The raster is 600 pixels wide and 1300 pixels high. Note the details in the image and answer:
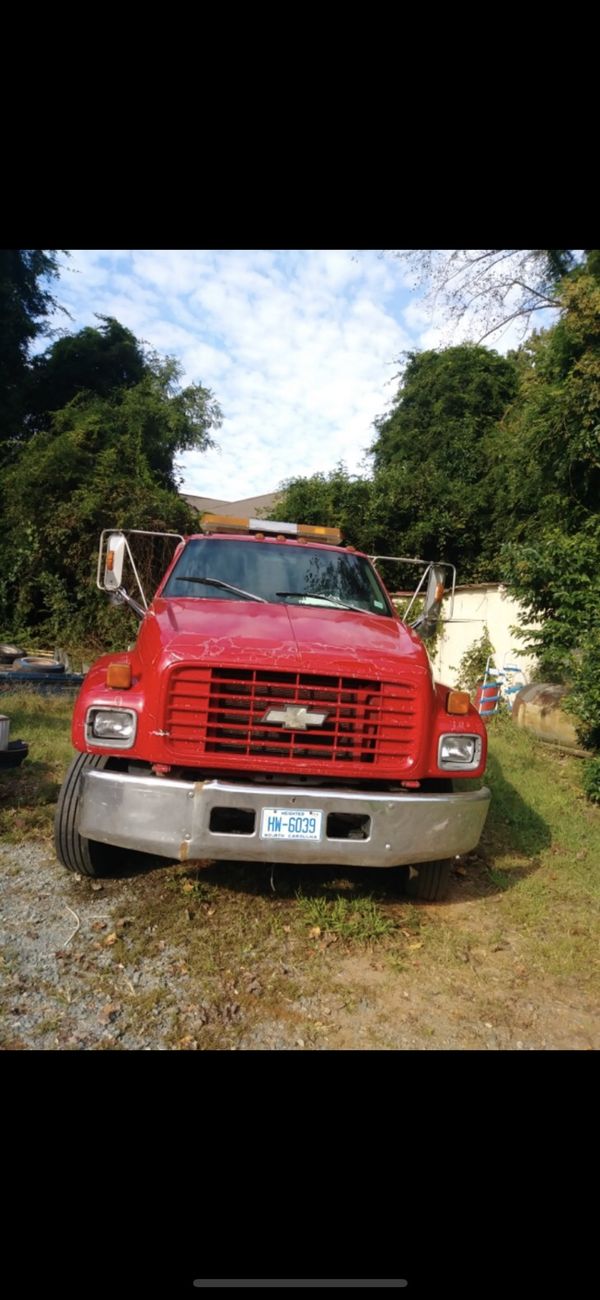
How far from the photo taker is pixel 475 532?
15.9m

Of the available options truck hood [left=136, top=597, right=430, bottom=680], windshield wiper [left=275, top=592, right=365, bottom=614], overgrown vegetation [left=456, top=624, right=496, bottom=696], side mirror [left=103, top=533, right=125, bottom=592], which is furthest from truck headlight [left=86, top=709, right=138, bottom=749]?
overgrown vegetation [left=456, top=624, right=496, bottom=696]

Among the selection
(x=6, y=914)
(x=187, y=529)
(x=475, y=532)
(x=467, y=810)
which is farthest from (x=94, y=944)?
(x=475, y=532)

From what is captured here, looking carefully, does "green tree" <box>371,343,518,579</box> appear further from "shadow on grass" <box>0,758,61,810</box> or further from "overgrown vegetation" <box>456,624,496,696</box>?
"shadow on grass" <box>0,758,61,810</box>

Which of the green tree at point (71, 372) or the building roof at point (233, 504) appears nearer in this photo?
the green tree at point (71, 372)

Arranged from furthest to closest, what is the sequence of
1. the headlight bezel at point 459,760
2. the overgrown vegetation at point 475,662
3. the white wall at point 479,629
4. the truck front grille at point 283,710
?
the overgrown vegetation at point 475,662 < the white wall at point 479,629 < the headlight bezel at point 459,760 < the truck front grille at point 283,710

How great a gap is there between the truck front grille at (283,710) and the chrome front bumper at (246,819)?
0.58 feet

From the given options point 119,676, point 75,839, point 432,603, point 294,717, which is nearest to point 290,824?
point 294,717

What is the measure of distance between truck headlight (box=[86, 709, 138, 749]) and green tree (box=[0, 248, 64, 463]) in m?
14.1

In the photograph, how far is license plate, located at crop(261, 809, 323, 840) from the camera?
286 cm

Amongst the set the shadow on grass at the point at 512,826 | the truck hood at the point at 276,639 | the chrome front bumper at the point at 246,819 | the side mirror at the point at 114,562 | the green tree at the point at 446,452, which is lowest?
the shadow on grass at the point at 512,826

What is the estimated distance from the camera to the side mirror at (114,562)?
4.05m

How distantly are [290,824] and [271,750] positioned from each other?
35cm

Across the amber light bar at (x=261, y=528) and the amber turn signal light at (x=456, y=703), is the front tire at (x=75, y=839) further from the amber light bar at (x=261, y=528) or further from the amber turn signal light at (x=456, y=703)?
the amber light bar at (x=261, y=528)

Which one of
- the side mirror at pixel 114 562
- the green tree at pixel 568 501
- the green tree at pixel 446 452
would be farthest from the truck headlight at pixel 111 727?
the green tree at pixel 446 452
